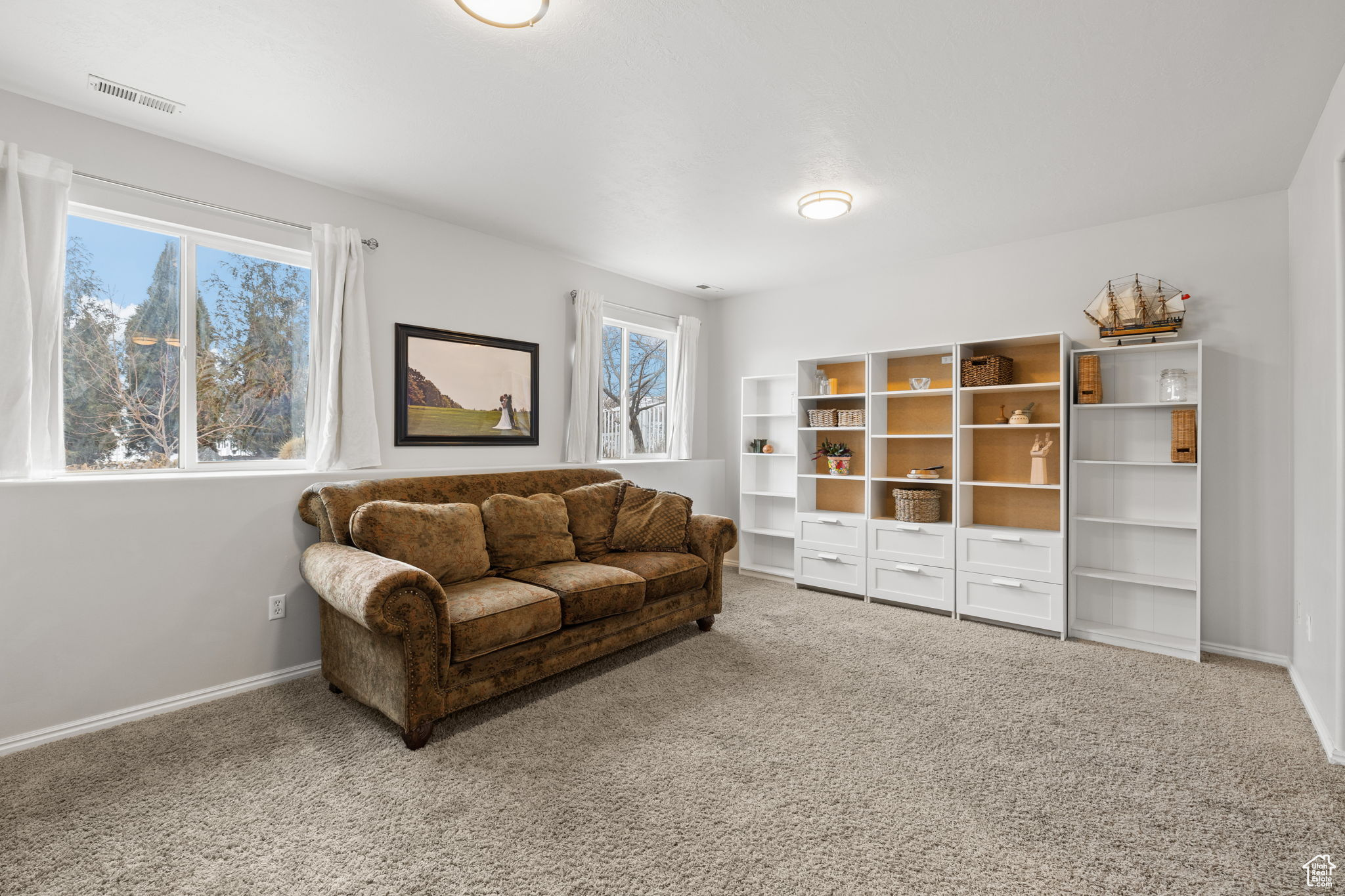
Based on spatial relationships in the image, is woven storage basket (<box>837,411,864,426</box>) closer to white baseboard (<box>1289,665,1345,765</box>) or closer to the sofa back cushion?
the sofa back cushion

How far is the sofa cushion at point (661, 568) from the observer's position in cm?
341

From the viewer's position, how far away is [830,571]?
4.82 metres

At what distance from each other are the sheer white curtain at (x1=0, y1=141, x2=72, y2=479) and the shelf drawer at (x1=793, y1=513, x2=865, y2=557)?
4408mm

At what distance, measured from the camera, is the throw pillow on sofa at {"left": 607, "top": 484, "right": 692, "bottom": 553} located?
3.84 meters

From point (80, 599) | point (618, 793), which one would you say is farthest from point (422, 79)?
point (618, 793)

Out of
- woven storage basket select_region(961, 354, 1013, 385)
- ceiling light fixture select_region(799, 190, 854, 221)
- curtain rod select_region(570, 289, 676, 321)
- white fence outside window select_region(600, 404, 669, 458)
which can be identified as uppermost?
ceiling light fixture select_region(799, 190, 854, 221)

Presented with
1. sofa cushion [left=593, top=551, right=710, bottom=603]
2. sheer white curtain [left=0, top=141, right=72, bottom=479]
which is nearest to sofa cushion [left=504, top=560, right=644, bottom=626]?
sofa cushion [left=593, top=551, right=710, bottom=603]

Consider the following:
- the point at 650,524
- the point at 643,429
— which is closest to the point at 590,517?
the point at 650,524

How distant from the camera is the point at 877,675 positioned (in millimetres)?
3141

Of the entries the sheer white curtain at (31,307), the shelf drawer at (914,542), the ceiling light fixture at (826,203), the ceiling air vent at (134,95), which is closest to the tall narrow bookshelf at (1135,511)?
the shelf drawer at (914,542)

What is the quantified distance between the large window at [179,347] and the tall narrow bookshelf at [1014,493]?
418 cm

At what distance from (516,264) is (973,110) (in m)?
2.95

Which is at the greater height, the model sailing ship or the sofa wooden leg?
the model sailing ship

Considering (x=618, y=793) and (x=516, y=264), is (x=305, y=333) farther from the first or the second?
(x=618, y=793)
